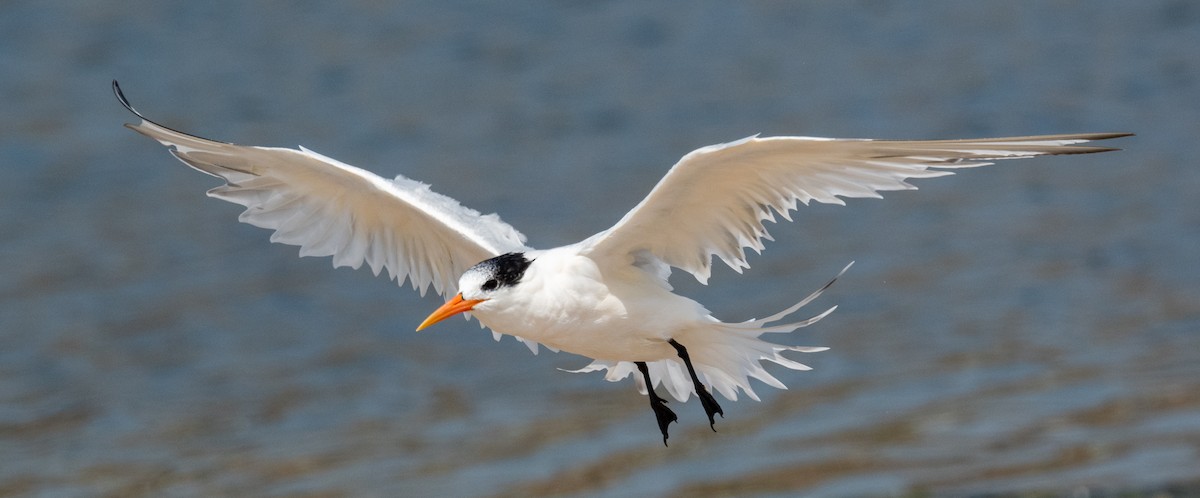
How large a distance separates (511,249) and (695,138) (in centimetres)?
935

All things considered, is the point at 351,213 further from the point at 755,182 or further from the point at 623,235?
the point at 755,182

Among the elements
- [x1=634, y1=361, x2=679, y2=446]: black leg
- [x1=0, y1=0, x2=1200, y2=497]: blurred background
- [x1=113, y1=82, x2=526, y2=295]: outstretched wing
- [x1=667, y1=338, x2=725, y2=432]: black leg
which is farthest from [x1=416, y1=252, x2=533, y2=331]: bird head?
[x1=0, y1=0, x2=1200, y2=497]: blurred background

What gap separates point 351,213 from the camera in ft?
Answer: 24.3

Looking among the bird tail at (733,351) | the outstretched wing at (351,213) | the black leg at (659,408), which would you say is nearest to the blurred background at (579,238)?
the black leg at (659,408)

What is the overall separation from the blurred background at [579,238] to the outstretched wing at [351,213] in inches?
132

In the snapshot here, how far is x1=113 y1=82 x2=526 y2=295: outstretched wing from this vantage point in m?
6.96

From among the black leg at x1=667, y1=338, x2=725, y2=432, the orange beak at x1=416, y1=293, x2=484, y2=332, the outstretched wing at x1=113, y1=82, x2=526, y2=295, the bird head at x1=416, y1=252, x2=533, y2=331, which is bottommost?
the black leg at x1=667, y1=338, x2=725, y2=432

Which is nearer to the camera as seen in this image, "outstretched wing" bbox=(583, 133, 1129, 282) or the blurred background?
"outstretched wing" bbox=(583, 133, 1129, 282)

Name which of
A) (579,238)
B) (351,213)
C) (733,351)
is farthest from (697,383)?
(579,238)

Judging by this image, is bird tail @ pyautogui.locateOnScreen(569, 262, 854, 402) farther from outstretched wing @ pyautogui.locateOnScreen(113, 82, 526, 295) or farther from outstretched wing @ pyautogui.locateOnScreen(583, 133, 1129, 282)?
outstretched wing @ pyautogui.locateOnScreen(113, 82, 526, 295)

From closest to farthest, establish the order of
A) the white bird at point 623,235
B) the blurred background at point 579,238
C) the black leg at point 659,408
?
the white bird at point 623,235, the black leg at point 659,408, the blurred background at point 579,238

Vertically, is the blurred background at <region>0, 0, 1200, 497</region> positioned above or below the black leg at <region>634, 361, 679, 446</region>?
above

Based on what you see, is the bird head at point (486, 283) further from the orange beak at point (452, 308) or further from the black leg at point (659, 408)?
the black leg at point (659, 408)

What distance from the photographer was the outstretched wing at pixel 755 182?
5809 mm
